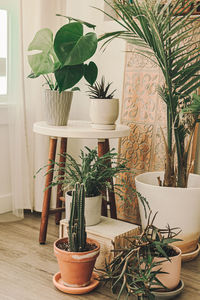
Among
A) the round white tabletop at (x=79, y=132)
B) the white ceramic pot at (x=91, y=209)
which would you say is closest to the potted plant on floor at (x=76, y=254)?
the white ceramic pot at (x=91, y=209)

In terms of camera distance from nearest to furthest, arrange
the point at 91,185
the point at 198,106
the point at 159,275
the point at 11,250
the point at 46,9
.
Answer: the point at 159,275 < the point at 198,106 < the point at 91,185 < the point at 11,250 < the point at 46,9

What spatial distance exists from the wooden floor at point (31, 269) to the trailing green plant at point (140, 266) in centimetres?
11

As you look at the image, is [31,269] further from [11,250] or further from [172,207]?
[172,207]

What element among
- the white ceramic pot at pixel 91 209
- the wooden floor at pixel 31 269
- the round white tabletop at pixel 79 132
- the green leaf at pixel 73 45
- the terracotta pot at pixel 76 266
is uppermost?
the green leaf at pixel 73 45

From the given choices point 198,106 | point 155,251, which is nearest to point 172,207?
point 155,251

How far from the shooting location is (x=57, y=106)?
2301 mm

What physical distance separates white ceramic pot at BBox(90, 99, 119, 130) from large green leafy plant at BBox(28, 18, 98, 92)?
138 mm

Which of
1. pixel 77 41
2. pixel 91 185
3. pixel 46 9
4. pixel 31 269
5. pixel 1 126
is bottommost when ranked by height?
pixel 31 269

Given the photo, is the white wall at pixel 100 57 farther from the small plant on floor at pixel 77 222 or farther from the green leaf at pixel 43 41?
the small plant on floor at pixel 77 222

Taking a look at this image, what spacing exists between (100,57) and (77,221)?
4.94 feet

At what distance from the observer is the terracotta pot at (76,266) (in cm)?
179

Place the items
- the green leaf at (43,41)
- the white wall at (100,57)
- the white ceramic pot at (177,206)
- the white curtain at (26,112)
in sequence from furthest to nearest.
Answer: the white wall at (100,57) < the white curtain at (26,112) < the green leaf at (43,41) < the white ceramic pot at (177,206)

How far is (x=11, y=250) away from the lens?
88.4 inches

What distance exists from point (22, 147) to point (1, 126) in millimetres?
191
